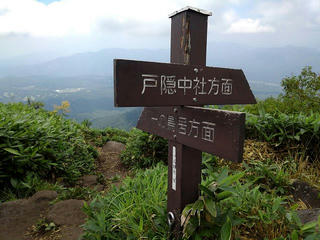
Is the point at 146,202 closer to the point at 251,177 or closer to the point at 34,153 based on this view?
the point at 251,177

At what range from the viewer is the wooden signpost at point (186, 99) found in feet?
4.81

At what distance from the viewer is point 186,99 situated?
1.68 meters

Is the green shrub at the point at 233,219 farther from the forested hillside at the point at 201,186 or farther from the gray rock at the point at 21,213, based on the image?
the gray rock at the point at 21,213

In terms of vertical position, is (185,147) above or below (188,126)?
below

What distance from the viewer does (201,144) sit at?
165 centimetres

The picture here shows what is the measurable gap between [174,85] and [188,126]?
1.13ft

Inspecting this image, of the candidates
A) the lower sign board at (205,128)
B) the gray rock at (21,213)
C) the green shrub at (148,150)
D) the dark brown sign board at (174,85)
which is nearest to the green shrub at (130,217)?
the lower sign board at (205,128)

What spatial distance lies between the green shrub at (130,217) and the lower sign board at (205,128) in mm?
754

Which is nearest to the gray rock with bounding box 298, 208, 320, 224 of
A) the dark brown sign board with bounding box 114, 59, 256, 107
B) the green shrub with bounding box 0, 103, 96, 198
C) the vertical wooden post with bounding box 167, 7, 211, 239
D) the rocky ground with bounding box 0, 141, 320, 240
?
the rocky ground with bounding box 0, 141, 320, 240

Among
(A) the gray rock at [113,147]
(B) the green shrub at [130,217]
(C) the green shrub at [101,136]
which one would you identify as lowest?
(A) the gray rock at [113,147]

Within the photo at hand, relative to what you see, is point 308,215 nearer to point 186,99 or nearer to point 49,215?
point 186,99

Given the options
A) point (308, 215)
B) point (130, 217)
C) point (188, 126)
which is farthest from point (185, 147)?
point (308, 215)

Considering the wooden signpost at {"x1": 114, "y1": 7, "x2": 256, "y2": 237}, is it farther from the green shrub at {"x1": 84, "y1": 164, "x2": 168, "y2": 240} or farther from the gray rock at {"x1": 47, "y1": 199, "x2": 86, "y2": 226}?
the gray rock at {"x1": 47, "y1": 199, "x2": 86, "y2": 226}

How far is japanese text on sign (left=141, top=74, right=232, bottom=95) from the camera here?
1.56 meters
